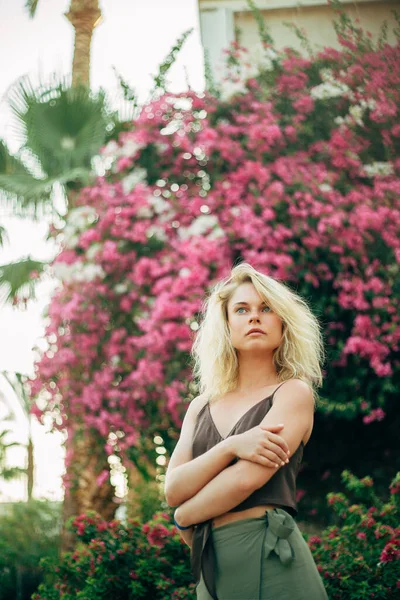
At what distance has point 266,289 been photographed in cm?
194

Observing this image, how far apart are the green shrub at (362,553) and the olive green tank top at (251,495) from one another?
1717 millimetres

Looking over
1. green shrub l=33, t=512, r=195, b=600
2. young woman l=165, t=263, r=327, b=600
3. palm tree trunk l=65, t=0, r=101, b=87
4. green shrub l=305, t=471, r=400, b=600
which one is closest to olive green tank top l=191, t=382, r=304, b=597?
young woman l=165, t=263, r=327, b=600

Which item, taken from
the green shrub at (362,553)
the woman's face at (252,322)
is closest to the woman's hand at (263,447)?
the woman's face at (252,322)

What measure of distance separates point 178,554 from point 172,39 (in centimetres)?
515

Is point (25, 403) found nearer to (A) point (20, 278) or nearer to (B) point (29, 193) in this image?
(A) point (20, 278)

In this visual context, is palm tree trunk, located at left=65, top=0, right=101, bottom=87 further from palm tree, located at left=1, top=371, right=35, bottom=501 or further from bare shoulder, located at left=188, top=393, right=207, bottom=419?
bare shoulder, located at left=188, top=393, right=207, bottom=419

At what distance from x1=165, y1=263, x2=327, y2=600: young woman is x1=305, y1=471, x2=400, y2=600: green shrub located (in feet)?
5.67

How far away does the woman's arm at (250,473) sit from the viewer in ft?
5.57

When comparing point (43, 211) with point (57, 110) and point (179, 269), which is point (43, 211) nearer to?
point (57, 110)

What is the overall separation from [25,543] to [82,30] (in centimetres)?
544

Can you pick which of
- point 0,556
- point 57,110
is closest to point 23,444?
point 0,556

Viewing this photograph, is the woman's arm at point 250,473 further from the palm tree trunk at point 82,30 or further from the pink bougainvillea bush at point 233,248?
the palm tree trunk at point 82,30

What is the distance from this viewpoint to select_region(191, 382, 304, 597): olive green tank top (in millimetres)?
1749

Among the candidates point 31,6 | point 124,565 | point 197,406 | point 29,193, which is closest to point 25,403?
point 29,193
